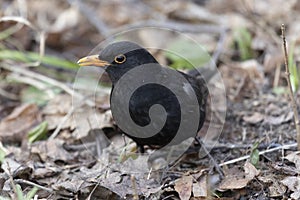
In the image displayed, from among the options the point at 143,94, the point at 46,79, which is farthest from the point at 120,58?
the point at 46,79

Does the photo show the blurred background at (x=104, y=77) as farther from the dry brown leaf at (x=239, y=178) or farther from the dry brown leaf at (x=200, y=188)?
the dry brown leaf at (x=200, y=188)

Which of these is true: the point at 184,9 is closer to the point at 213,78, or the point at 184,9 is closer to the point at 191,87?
the point at 213,78

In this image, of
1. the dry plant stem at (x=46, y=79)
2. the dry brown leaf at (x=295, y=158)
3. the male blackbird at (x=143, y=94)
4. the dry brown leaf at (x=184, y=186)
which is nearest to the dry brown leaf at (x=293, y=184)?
the dry brown leaf at (x=295, y=158)

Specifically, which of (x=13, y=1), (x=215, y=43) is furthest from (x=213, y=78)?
(x=13, y=1)

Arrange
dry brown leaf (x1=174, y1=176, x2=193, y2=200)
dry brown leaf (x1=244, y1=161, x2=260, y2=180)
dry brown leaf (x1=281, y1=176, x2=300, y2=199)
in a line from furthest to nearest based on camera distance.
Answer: dry brown leaf (x1=244, y1=161, x2=260, y2=180) → dry brown leaf (x1=174, y1=176, x2=193, y2=200) → dry brown leaf (x1=281, y1=176, x2=300, y2=199)

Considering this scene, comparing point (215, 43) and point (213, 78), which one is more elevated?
point (215, 43)

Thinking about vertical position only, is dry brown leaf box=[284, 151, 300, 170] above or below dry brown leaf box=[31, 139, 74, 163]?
below

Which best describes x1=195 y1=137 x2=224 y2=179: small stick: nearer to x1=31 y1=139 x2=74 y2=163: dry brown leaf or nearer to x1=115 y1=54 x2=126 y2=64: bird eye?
x1=115 y1=54 x2=126 y2=64: bird eye

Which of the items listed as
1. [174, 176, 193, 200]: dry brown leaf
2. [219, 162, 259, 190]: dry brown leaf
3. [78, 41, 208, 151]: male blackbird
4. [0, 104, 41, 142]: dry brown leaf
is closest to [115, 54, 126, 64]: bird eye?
[78, 41, 208, 151]: male blackbird
